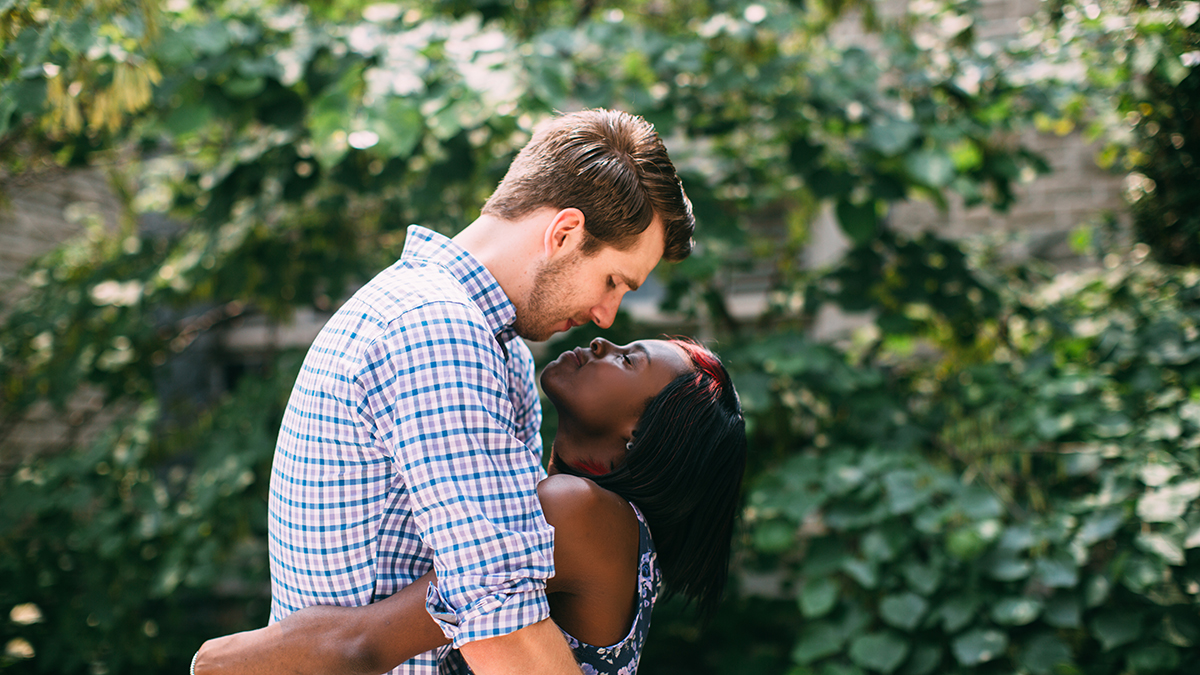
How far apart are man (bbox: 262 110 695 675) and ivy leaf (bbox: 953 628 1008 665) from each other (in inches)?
87.5

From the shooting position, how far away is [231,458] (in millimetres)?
3270

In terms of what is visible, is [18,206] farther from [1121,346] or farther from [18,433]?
[1121,346]

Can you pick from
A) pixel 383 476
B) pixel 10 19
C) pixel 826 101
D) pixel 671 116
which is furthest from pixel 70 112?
pixel 826 101

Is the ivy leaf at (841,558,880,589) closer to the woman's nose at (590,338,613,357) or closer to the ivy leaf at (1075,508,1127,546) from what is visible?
the ivy leaf at (1075,508,1127,546)

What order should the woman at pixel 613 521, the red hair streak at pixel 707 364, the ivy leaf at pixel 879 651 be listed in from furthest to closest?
1. the ivy leaf at pixel 879 651
2. the red hair streak at pixel 707 364
3. the woman at pixel 613 521

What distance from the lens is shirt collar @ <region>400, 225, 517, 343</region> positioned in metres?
1.28

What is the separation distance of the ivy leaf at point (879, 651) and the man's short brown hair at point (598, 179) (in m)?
2.22

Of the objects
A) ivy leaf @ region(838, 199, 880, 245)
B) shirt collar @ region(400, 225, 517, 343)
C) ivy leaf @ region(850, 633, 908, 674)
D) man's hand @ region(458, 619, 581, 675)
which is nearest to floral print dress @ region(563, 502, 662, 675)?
man's hand @ region(458, 619, 581, 675)

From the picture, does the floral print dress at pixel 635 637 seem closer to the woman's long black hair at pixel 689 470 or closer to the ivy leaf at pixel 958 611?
the woman's long black hair at pixel 689 470

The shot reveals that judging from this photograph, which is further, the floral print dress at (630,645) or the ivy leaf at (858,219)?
the ivy leaf at (858,219)

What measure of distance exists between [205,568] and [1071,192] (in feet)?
17.2

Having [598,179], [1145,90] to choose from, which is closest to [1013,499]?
[1145,90]

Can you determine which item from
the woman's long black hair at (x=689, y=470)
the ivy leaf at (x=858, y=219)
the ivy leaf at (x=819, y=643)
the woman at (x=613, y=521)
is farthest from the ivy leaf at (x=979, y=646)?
the woman's long black hair at (x=689, y=470)

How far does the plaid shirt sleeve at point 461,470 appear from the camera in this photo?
3.32ft
